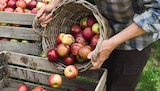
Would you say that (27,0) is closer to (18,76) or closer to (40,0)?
(40,0)

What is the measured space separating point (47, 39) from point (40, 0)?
868 mm

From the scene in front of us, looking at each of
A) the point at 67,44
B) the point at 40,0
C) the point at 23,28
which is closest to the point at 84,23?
the point at 67,44

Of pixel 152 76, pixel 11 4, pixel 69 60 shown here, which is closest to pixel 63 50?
pixel 69 60

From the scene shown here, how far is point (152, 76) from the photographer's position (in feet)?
10.3

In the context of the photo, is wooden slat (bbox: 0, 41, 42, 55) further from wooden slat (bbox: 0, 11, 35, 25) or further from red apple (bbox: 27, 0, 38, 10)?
red apple (bbox: 27, 0, 38, 10)

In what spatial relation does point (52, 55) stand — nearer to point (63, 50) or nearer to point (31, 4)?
point (63, 50)

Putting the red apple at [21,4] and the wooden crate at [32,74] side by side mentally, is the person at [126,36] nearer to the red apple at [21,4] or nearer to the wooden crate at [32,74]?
the wooden crate at [32,74]

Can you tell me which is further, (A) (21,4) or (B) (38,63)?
(A) (21,4)

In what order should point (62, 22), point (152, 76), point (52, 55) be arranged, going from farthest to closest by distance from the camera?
point (152, 76), point (62, 22), point (52, 55)

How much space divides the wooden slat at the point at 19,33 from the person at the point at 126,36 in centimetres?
35

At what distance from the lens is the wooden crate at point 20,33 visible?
2.26m

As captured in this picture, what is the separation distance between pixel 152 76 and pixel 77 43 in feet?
4.99

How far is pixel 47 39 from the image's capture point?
6.33 feet

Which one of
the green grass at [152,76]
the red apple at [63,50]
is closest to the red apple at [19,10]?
the red apple at [63,50]
